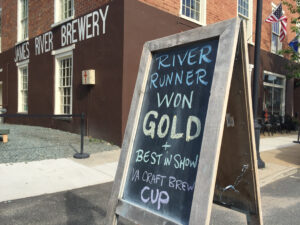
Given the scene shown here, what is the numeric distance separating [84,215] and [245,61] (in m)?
2.69

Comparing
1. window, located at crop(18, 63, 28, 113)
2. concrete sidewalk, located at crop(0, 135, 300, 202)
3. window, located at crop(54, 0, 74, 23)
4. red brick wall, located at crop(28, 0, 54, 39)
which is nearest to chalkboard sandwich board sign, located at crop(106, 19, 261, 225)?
concrete sidewalk, located at crop(0, 135, 300, 202)

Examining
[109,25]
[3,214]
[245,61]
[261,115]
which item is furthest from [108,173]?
[261,115]

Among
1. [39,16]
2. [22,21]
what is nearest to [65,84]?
[39,16]

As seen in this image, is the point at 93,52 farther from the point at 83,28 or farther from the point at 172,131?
the point at 172,131

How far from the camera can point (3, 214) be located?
3414mm

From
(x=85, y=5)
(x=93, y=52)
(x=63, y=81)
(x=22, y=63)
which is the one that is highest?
(x=85, y=5)

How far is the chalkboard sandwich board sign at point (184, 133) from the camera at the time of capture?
1.84m

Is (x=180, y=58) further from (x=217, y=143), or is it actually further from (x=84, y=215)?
(x=84, y=215)

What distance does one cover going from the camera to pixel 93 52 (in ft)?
29.7

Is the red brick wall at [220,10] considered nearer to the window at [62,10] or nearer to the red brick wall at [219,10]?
the red brick wall at [219,10]

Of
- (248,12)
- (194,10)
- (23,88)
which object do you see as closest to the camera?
(194,10)

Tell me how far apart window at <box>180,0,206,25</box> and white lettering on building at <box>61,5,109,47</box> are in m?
3.10

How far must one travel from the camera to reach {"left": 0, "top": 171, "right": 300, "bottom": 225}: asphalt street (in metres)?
3.31

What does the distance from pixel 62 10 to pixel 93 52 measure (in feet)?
10.6
